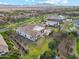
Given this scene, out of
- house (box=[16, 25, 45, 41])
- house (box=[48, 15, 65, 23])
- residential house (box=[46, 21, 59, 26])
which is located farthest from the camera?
house (box=[48, 15, 65, 23])

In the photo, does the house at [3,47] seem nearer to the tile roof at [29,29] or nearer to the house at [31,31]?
the house at [31,31]

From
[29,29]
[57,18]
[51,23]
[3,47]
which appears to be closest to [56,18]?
[57,18]

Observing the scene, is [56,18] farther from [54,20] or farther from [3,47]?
[3,47]

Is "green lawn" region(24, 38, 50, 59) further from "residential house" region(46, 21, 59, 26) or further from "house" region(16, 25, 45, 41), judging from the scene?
"residential house" region(46, 21, 59, 26)

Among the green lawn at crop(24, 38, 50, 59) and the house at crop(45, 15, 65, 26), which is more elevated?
the house at crop(45, 15, 65, 26)

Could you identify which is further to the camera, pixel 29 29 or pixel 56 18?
pixel 56 18

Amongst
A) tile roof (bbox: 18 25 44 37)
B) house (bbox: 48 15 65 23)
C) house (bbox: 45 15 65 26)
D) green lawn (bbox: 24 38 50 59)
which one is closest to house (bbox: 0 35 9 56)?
green lawn (bbox: 24 38 50 59)

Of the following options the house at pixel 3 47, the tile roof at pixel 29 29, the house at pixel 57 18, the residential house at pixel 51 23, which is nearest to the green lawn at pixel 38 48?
the tile roof at pixel 29 29

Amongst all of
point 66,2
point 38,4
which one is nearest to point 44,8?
point 38,4

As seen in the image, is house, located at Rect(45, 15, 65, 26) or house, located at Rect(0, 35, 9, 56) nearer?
house, located at Rect(0, 35, 9, 56)

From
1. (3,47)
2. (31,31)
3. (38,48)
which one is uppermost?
(31,31)
